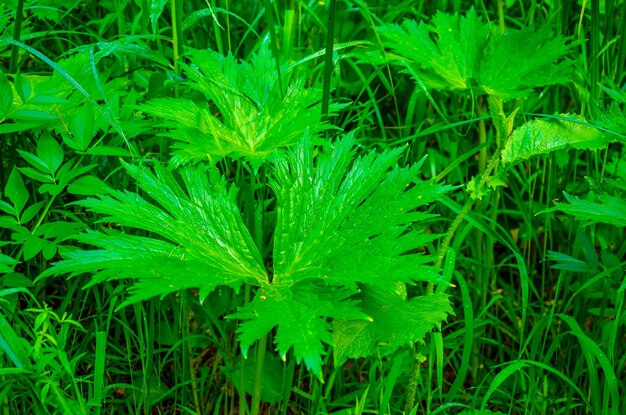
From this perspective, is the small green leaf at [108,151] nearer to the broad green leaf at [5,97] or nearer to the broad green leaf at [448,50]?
the broad green leaf at [5,97]

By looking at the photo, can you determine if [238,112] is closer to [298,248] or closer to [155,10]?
[155,10]

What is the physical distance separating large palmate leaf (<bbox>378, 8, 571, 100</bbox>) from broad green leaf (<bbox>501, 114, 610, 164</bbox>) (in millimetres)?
189

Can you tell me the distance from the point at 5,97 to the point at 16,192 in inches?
9.1

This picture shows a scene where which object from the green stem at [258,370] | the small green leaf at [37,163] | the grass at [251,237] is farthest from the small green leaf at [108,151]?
the green stem at [258,370]

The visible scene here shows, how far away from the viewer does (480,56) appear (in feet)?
7.08

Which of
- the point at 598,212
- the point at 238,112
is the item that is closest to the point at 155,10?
the point at 238,112

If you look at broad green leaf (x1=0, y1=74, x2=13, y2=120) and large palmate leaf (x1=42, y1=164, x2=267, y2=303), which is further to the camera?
broad green leaf (x1=0, y1=74, x2=13, y2=120)

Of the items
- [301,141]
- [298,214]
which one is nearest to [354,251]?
[298,214]

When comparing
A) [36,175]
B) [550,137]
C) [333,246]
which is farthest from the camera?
[36,175]

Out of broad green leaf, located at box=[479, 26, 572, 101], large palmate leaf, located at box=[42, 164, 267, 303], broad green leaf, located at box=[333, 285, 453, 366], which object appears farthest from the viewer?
broad green leaf, located at box=[479, 26, 572, 101]

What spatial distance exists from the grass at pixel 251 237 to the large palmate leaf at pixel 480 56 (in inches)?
0.5

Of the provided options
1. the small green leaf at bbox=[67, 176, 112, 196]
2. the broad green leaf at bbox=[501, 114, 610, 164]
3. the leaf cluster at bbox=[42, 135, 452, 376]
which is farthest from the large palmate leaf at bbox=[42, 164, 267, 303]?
the broad green leaf at bbox=[501, 114, 610, 164]

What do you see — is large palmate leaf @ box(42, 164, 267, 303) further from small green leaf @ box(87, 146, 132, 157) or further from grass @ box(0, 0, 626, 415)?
small green leaf @ box(87, 146, 132, 157)

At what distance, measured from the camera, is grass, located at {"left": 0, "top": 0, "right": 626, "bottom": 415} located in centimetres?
180
